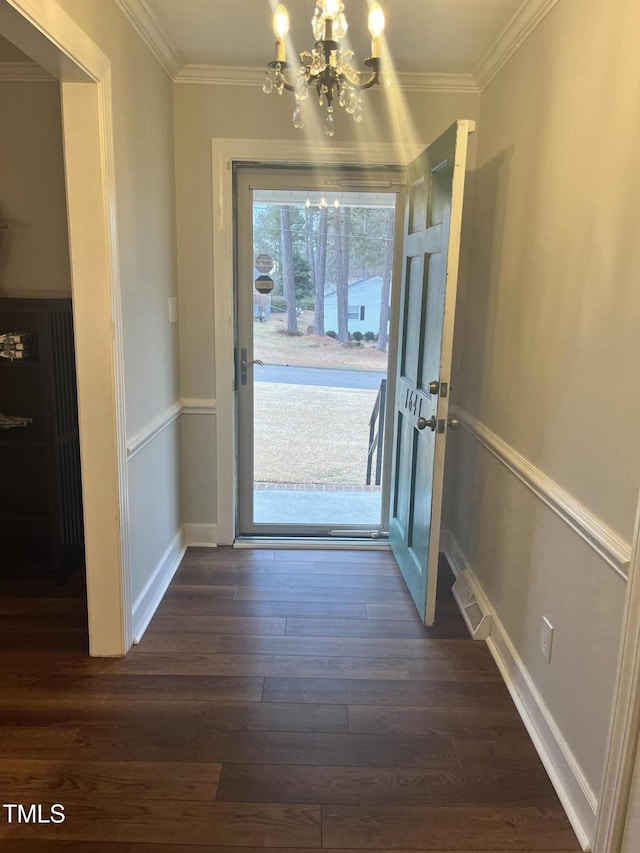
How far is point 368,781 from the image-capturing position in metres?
1.76

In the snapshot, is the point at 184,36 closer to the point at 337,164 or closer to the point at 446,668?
the point at 337,164

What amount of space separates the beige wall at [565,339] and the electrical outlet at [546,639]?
1.4 inches

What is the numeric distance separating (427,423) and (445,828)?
142 centimetres

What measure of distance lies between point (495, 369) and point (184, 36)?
1.96 m

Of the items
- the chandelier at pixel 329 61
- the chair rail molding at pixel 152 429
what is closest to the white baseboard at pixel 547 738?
the chair rail molding at pixel 152 429

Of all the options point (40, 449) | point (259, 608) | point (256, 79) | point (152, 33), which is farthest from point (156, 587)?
point (256, 79)

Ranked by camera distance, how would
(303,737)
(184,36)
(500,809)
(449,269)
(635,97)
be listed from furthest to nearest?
(184,36), (449,269), (303,737), (500,809), (635,97)

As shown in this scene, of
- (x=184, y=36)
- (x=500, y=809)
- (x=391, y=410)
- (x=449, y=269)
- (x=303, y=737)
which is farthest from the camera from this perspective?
(x=391, y=410)

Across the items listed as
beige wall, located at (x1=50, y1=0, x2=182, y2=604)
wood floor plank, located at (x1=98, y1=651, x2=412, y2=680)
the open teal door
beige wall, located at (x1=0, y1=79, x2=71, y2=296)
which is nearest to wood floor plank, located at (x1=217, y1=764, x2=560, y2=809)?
wood floor plank, located at (x1=98, y1=651, x2=412, y2=680)

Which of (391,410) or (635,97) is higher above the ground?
(635,97)

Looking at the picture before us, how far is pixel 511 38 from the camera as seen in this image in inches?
92.7

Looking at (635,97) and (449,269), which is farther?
(449,269)

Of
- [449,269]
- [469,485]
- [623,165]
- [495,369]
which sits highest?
[623,165]

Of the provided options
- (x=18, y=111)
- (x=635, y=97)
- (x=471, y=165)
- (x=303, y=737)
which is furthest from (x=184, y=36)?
(x=303, y=737)
